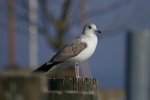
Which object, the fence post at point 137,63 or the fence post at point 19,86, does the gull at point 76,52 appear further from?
the fence post at point 19,86

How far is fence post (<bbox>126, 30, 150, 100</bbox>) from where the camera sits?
4305 millimetres

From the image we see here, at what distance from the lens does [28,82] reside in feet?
Answer: 5.14

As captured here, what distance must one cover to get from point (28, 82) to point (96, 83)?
8.32ft

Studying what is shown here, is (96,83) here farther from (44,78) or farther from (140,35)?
(44,78)

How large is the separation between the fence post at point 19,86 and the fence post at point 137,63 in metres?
2.83

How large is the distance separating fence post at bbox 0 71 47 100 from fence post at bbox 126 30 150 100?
2.83m

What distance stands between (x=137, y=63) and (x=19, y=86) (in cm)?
301

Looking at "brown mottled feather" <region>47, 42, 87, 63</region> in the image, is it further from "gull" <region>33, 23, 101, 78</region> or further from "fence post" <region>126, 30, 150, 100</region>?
"fence post" <region>126, 30, 150, 100</region>

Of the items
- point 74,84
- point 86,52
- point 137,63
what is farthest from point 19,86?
point 86,52

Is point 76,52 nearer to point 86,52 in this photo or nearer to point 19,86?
point 86,52

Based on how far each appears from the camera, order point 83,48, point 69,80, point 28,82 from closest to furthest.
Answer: point 28,82
point 69,80
point 83,48

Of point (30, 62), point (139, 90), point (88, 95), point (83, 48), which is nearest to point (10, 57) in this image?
point (30, 62)

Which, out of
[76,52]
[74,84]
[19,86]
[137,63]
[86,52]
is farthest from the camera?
[76,52]

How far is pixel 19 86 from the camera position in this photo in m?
1.56
